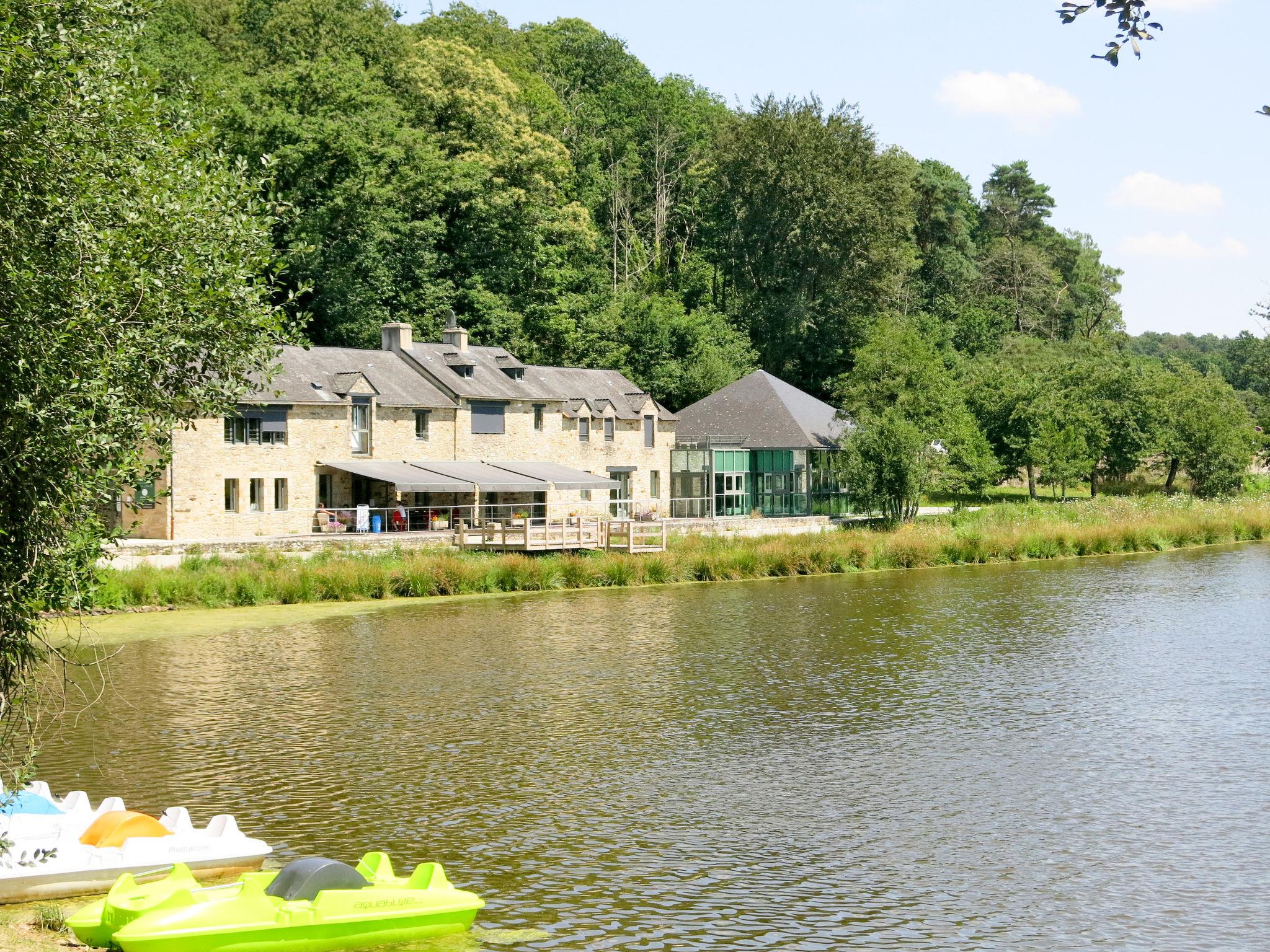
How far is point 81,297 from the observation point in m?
10.8

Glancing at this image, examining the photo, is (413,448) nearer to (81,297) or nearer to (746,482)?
(746,482)

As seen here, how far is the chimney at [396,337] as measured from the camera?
Result: 52.0 m

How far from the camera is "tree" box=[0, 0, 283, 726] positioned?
10.5m

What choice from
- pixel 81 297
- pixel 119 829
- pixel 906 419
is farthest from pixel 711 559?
pixel 81 297

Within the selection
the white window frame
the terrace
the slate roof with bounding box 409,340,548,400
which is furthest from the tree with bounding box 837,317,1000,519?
the white window frame

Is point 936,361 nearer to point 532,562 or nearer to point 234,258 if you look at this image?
point 532,562

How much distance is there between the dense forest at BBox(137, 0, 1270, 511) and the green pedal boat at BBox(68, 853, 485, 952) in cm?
4289

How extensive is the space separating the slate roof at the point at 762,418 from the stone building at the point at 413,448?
2013 millimetres

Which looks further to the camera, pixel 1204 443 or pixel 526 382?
pixel 1204 443

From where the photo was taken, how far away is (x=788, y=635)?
28.0 metres

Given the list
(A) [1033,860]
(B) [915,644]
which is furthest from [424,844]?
(B) [915,644]

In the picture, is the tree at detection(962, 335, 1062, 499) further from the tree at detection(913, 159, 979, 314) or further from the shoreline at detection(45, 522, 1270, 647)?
→ the shoreline at detection(45, 522, 1270, 647)

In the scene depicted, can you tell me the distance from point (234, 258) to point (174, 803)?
19.7 ft

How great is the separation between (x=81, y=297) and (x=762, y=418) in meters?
48.8
